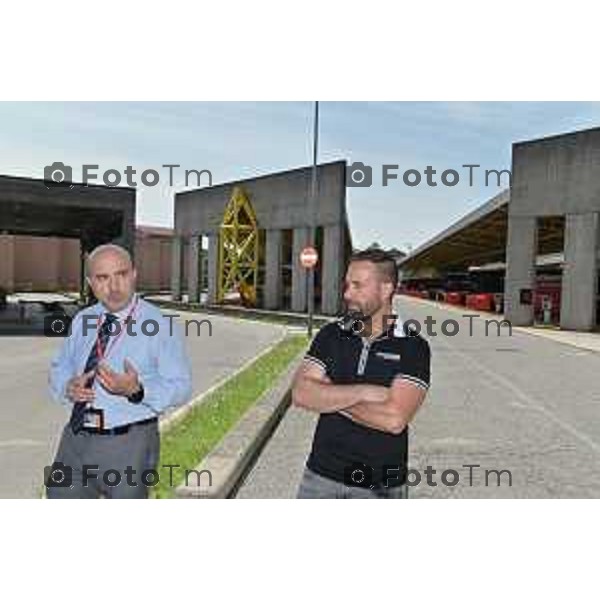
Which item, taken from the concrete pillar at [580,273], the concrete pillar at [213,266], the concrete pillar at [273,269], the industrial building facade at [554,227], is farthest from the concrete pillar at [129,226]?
the concrete pillar at [580,273]

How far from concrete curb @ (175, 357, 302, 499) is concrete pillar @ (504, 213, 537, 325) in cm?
2462

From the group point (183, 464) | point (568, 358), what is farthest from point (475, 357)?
point (183, 464)

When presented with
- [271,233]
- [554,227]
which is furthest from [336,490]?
[271,233]

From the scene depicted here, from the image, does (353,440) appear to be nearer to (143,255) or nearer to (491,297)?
(491,297)

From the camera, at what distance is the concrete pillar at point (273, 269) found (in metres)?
41.2

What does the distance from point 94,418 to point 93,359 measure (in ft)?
0.99

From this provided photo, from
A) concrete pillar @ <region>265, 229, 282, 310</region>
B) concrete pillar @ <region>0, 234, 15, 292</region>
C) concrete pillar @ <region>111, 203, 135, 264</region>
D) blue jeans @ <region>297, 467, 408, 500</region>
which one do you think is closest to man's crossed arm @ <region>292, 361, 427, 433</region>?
blue jeans @ <region>297, 467, 408, 500</region>

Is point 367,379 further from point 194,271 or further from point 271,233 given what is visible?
point 194,271

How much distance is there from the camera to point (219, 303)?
4250 cm

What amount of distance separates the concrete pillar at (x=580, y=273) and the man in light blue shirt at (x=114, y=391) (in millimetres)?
28458

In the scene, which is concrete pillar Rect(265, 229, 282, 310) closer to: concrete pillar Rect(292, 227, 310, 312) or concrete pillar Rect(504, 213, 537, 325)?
concrete pillar Rect(292, 227, 310, 312)

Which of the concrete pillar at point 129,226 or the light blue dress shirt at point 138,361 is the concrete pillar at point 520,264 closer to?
the concrete pillar at point 129,226

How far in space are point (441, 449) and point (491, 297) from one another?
37.0m

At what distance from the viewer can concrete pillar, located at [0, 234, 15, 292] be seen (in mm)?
63966
